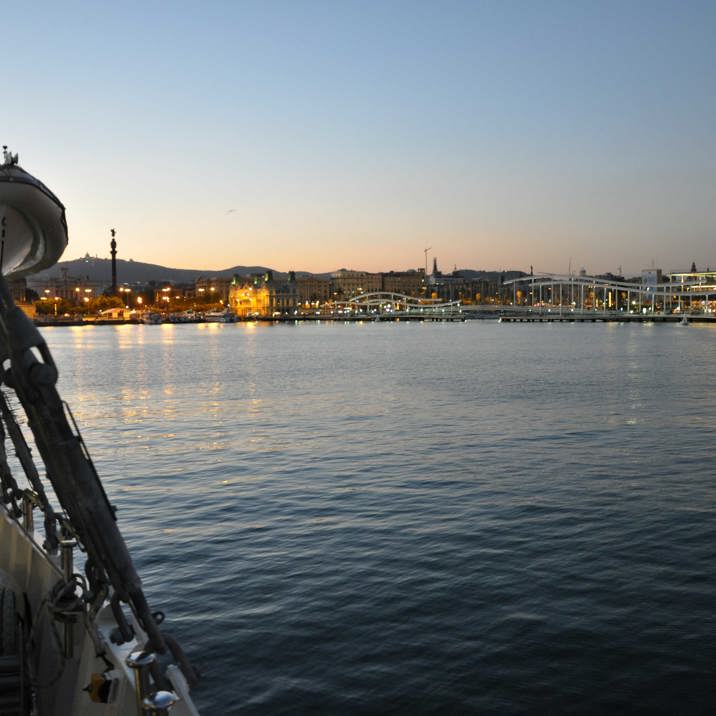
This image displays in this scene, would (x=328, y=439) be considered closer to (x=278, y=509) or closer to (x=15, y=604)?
(x=278, y=509)

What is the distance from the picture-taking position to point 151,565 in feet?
46.6

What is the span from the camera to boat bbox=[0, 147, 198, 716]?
13.2 ft

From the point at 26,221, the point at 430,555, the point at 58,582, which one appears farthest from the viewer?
the point at 430,555

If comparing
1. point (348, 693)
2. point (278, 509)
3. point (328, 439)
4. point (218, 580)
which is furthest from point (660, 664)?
point (328, 439)

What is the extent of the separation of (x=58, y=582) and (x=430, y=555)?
9331 mm

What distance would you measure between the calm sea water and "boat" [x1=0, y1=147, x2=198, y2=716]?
3301mm

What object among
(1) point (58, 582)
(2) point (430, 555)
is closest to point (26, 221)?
(1) point (58, 582)

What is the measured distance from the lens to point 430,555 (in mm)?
14461

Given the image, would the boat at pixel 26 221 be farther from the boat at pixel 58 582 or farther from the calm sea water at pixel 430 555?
the calm sea water at pixel 430 555

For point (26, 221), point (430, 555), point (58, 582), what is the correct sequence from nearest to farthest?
point (26, 221) < point (58, 582) < point (430, 555)

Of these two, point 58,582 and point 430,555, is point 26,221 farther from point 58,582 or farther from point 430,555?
point 430,555

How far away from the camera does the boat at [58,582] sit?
4.02m

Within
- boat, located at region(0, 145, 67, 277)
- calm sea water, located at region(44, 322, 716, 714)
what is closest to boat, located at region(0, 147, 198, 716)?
boat, located at region(0, 145, 67, 277)

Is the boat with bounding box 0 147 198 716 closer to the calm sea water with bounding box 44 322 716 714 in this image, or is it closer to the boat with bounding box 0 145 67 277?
the boat with bounding box 0 145 67 277
